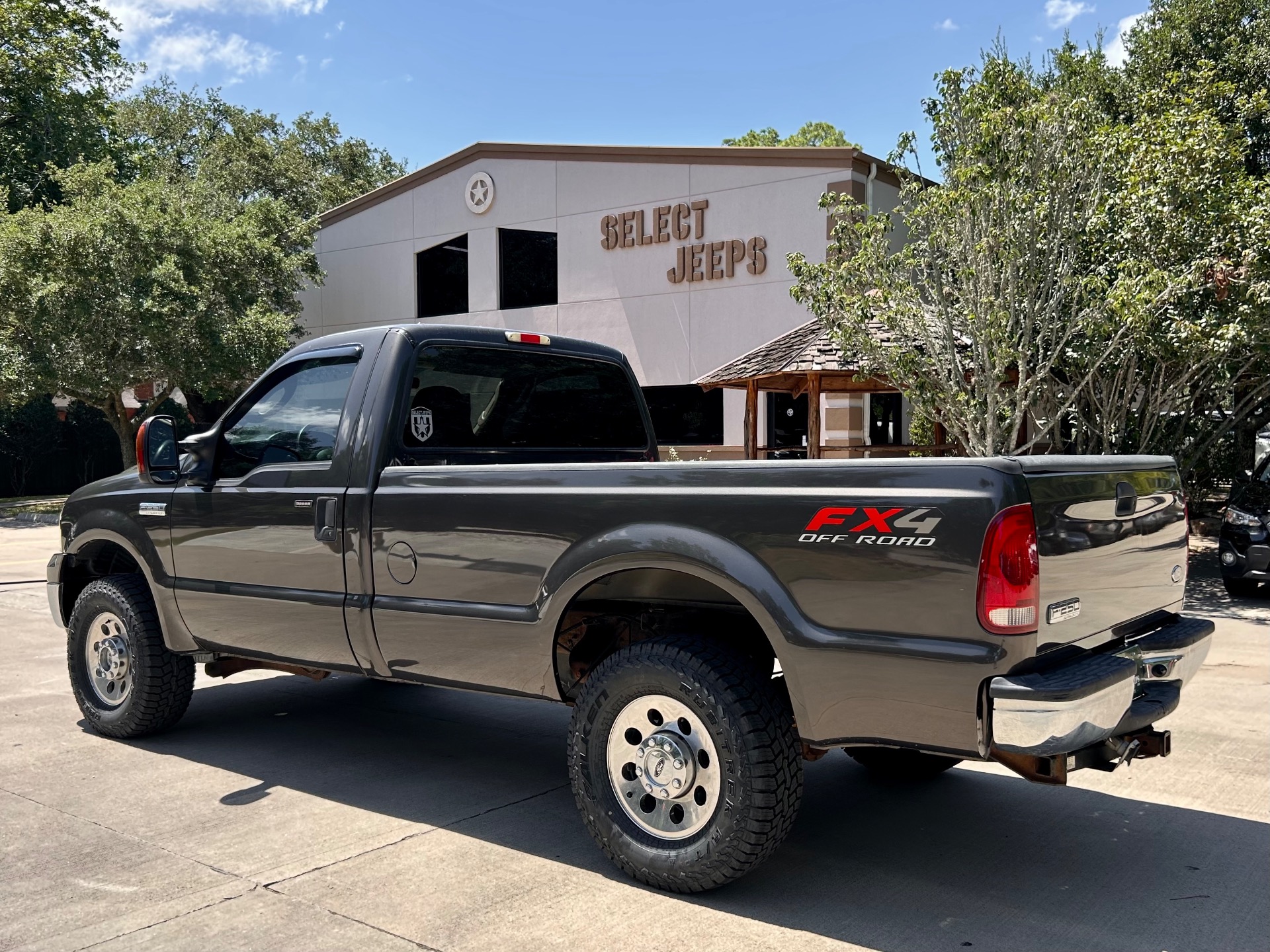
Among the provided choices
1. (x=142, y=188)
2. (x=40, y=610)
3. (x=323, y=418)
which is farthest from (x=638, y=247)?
(x=323, y=418)

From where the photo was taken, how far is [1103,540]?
356 centimetres

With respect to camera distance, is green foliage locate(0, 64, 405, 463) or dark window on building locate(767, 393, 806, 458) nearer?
dark window on building locate(767, 393, 806, 458)

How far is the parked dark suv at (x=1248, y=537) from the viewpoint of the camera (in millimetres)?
10914

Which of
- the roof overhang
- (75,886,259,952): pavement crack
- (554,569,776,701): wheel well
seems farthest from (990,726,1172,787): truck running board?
the roof overhang

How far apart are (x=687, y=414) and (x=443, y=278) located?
707cm

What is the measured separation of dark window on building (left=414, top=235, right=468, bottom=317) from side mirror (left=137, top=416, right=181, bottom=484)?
18.0m

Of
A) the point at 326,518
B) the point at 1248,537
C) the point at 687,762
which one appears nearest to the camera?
the point at 687,762

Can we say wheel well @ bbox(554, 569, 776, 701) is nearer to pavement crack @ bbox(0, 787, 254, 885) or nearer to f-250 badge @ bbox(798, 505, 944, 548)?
f-250 badge @ bbox(798, 505, 944, 548)

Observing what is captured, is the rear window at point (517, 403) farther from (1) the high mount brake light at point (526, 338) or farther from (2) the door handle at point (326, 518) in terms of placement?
(2) the door handle at point (326, 518)

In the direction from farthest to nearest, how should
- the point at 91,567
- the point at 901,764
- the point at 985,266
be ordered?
the point at 985,266 < the point at 91,567 < the point at 901,764

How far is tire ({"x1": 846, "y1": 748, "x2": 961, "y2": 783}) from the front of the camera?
5.06 m

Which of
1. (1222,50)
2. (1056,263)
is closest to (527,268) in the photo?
(1222,50)

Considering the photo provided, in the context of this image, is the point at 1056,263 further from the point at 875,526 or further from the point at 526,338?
the point at 875,526

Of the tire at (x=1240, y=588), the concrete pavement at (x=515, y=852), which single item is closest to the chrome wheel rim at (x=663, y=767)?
the concrete pavement at (x=515, y=852)
